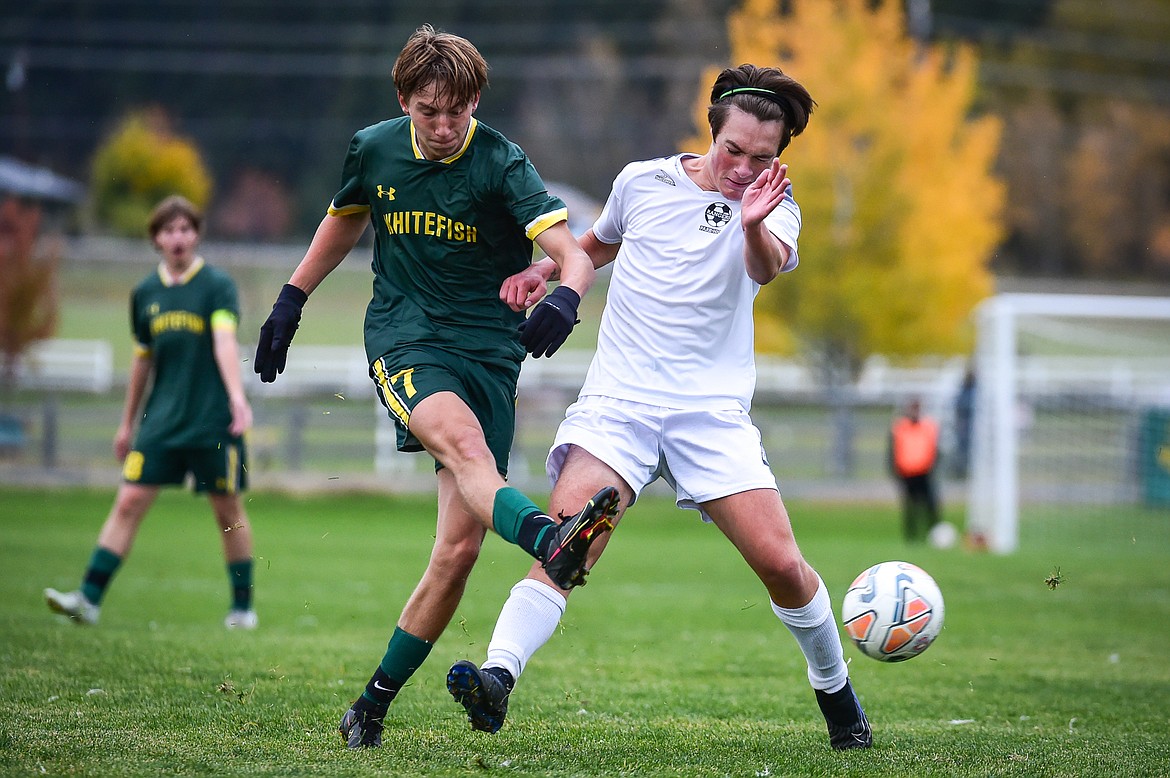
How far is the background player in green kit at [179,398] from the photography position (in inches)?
303

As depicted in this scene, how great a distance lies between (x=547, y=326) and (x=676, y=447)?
688mm

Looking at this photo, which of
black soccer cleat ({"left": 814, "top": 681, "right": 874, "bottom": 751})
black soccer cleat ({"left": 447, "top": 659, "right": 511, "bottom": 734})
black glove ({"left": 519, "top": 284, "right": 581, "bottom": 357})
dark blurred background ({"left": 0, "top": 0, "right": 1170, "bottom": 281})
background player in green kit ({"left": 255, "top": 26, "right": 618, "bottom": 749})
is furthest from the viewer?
dark blurred background ({"left": 0, "top": 0, "right": 1170, "bottom": 281})

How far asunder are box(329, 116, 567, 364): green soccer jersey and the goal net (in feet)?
38.7

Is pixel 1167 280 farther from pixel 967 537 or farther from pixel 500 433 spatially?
pixel 500 433

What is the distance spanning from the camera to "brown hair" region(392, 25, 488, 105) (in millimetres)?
4379

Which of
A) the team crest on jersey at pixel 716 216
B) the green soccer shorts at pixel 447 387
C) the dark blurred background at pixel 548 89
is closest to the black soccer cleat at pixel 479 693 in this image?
the green soccer shorts at pixel 447 387

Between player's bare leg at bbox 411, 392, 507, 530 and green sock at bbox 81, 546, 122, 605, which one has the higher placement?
player's bare leg at bbox 411, 392, 507, 530

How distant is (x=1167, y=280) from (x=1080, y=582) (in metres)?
40.1

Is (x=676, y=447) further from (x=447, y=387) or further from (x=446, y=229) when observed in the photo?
(x=446, y=229)

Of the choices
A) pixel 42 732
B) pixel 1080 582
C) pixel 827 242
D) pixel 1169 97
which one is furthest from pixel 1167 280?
pixel 42 732

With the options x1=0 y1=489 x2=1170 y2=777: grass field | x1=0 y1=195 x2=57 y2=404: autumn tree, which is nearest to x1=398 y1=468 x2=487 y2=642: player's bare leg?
x1=0 y1=489 x2=1170 y2=777: grass field

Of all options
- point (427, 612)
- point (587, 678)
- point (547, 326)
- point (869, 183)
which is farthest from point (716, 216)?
point (869, 183)

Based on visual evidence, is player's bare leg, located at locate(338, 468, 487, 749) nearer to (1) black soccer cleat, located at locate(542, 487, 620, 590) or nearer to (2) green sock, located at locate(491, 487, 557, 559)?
(2) green sock, located at locate(491, 487, 557, 559)

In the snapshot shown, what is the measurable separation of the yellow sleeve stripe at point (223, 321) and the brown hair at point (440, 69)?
364 centimetres
